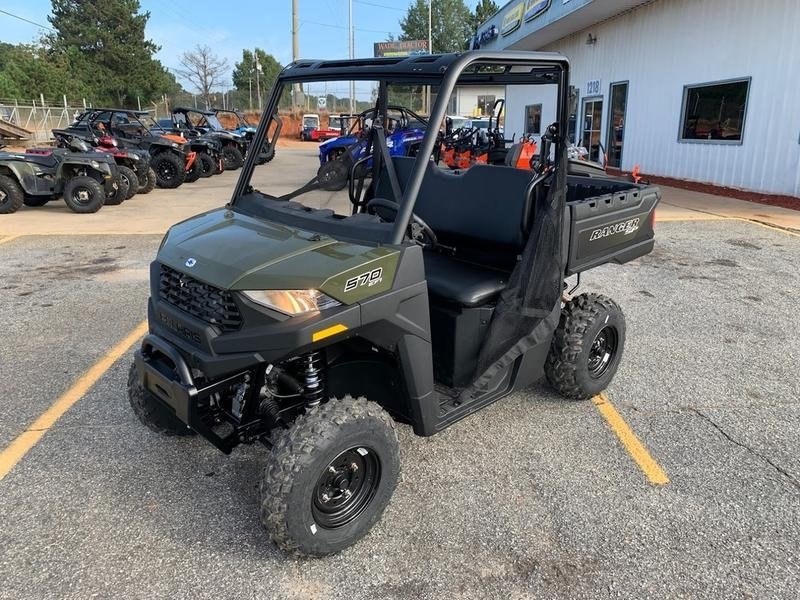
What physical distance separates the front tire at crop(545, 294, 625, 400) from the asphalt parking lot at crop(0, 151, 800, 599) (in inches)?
5.9

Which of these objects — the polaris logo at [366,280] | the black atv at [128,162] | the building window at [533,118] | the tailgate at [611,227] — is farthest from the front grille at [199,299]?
the building window at [533,118]

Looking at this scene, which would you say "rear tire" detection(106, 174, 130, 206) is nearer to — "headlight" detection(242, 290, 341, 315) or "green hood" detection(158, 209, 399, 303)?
"green hood" detection(158, 209, 399, 303)

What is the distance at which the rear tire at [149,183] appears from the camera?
13006mm

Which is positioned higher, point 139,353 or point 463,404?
point 139,353

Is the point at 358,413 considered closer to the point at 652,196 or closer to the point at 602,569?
the point at 602,569

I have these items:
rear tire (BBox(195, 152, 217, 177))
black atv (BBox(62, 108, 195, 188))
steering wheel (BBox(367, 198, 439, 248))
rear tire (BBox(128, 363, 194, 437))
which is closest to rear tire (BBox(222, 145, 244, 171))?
rear tire (BBox(195, 152, 217, 177))

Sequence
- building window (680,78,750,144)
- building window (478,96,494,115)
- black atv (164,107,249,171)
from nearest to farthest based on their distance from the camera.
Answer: building window (478,96,494,115)
building window (680,78,750,144)
black atv (164,107,249,171)

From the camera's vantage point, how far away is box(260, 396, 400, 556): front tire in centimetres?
226

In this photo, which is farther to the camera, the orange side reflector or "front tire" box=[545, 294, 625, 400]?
"front tire" box=[545, 294, 625, 400]

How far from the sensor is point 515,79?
3.44 meters

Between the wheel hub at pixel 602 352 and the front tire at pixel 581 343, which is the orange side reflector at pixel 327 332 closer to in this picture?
the front tire at pixel 581 343

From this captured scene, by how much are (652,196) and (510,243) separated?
1.20 m

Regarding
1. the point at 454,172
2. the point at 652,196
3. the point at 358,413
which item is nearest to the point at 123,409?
the point at 358,413

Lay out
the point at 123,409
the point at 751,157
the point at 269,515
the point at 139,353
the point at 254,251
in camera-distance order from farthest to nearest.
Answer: the point at 751,157, the point at 123,409, the point at 139,353, the point at 254,251, the point at 269,515
